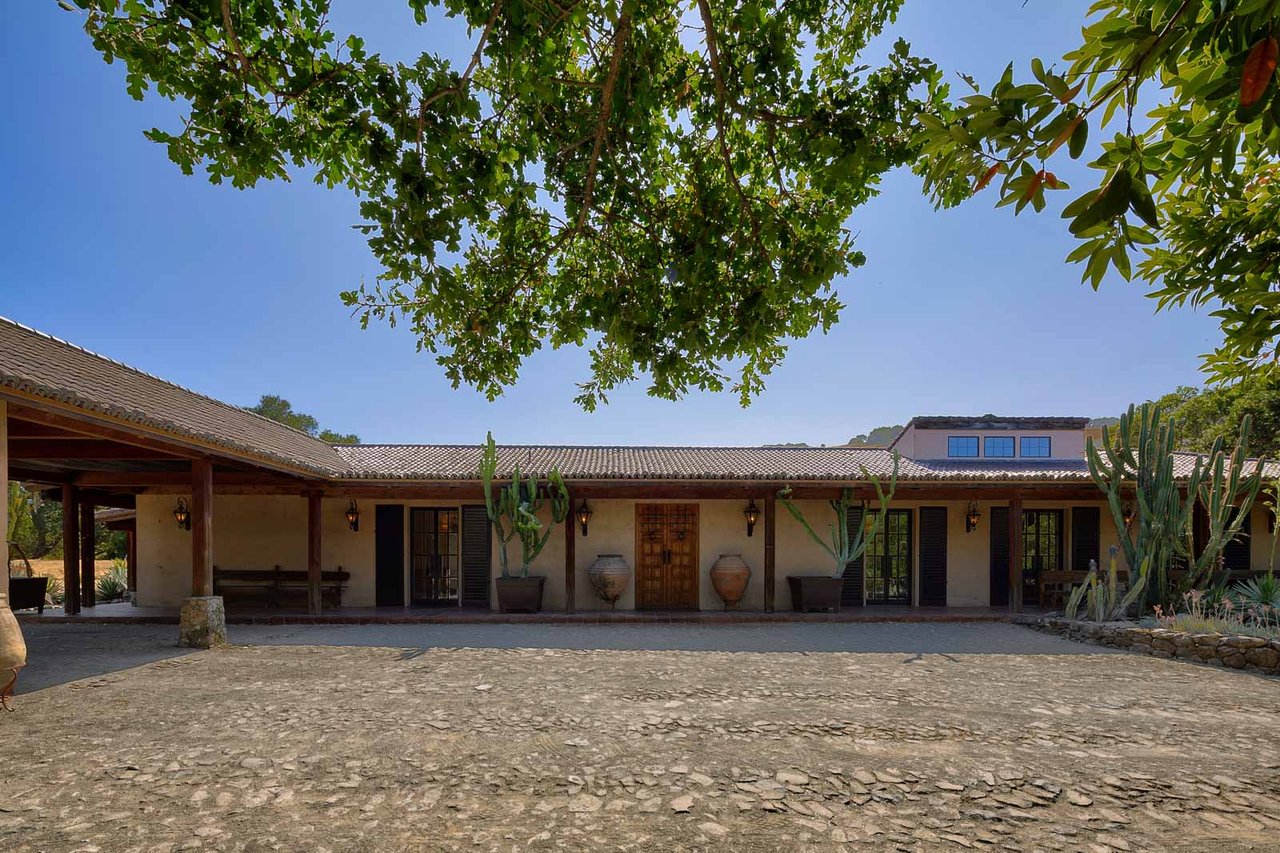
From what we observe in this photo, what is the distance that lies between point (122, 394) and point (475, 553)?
Result: 6.26 metres

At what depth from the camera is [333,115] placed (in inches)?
129

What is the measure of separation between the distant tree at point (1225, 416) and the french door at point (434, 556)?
1787cm

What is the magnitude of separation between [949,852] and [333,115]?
511 cm

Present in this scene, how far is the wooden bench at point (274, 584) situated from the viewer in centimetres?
1127

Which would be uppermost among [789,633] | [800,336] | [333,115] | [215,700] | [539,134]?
[539,134]

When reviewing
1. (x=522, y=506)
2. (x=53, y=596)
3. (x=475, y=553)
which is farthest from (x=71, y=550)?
(x=522, y=506)

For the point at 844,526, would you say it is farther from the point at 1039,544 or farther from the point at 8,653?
the point at 8,653

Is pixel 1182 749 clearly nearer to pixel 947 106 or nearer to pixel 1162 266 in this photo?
pixel 1162 266

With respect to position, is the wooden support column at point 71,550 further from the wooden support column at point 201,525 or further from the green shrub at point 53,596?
the wooden support column at point 201,525

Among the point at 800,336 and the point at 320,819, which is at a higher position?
the point at 800,336

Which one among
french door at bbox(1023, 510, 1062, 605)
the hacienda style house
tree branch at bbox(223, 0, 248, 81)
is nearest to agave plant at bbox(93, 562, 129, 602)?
the hacienda style house

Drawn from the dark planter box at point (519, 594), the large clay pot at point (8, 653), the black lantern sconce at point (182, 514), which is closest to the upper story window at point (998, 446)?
the dark planter box at point (519, 594)

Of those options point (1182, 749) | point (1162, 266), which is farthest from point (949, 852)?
point (1162, 266)

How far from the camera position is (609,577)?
11.0 m
